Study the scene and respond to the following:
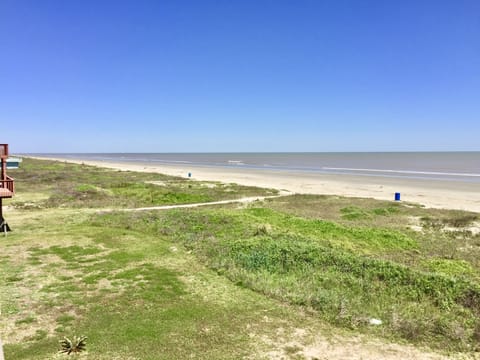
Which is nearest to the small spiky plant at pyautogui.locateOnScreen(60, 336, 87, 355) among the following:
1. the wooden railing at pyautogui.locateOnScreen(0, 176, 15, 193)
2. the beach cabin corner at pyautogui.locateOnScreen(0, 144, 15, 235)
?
the beach cabin corner at pyautogui.locateOnScreen(0, 144, 15, 235)

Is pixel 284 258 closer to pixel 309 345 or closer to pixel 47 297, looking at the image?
pixel 309 345

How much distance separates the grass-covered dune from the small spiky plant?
0.13 metres

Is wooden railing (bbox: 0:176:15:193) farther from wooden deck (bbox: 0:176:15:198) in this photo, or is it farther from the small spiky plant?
the small spiky plant

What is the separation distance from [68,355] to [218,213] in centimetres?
1343

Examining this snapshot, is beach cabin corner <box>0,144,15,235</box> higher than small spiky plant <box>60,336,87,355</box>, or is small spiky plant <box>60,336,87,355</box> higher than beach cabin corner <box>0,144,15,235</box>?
beach cabin corner <box>0,144,15,235</box>

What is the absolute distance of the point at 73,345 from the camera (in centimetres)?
629

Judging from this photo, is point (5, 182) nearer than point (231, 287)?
No

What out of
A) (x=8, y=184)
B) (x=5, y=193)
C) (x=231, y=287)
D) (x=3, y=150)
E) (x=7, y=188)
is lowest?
(x=231, y=287)

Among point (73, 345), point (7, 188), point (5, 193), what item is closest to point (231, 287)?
point (73, 345)

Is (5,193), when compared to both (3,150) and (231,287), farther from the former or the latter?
(231,287)

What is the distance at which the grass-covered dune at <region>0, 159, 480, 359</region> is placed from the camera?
6840 mm

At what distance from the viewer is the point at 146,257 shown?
40.1 feet

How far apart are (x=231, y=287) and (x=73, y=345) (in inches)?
172

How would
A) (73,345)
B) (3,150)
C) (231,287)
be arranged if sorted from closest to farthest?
1. (73,345)
2. (231,287)
3. (3,150)
